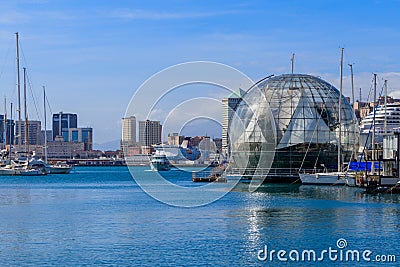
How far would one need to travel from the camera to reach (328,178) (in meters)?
81.6

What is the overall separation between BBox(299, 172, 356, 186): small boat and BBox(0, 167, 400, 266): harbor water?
53.7ft

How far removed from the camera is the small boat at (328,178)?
78750mm

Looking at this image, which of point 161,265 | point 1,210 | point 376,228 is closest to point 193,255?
point 161,265

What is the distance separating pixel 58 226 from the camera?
44.1m

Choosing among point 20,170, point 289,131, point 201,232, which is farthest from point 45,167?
point 201,232

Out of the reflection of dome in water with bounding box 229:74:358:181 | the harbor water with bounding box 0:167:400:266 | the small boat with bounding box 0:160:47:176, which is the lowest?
the harbor water with bounding box 0:167:400:266

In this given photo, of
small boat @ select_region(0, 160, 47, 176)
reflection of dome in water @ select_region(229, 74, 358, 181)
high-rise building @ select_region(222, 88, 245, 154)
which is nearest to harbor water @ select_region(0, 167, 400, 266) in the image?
high-rise building @ select_region(222, 88, 245, 154)

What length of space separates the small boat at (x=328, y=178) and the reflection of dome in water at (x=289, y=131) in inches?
213

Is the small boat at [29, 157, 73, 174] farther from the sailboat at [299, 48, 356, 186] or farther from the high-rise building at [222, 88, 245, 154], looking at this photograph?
the sailboat at [299, 48, 356, 186]

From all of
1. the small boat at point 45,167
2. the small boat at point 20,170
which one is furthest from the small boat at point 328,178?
the small boat at point 45,167

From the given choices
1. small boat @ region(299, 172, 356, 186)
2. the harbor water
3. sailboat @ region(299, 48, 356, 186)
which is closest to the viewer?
the harbor water

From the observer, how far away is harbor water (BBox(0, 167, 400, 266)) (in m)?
32.3

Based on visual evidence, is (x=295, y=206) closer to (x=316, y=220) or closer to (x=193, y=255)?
(x=316, y=220)

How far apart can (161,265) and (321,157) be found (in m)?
62.8
